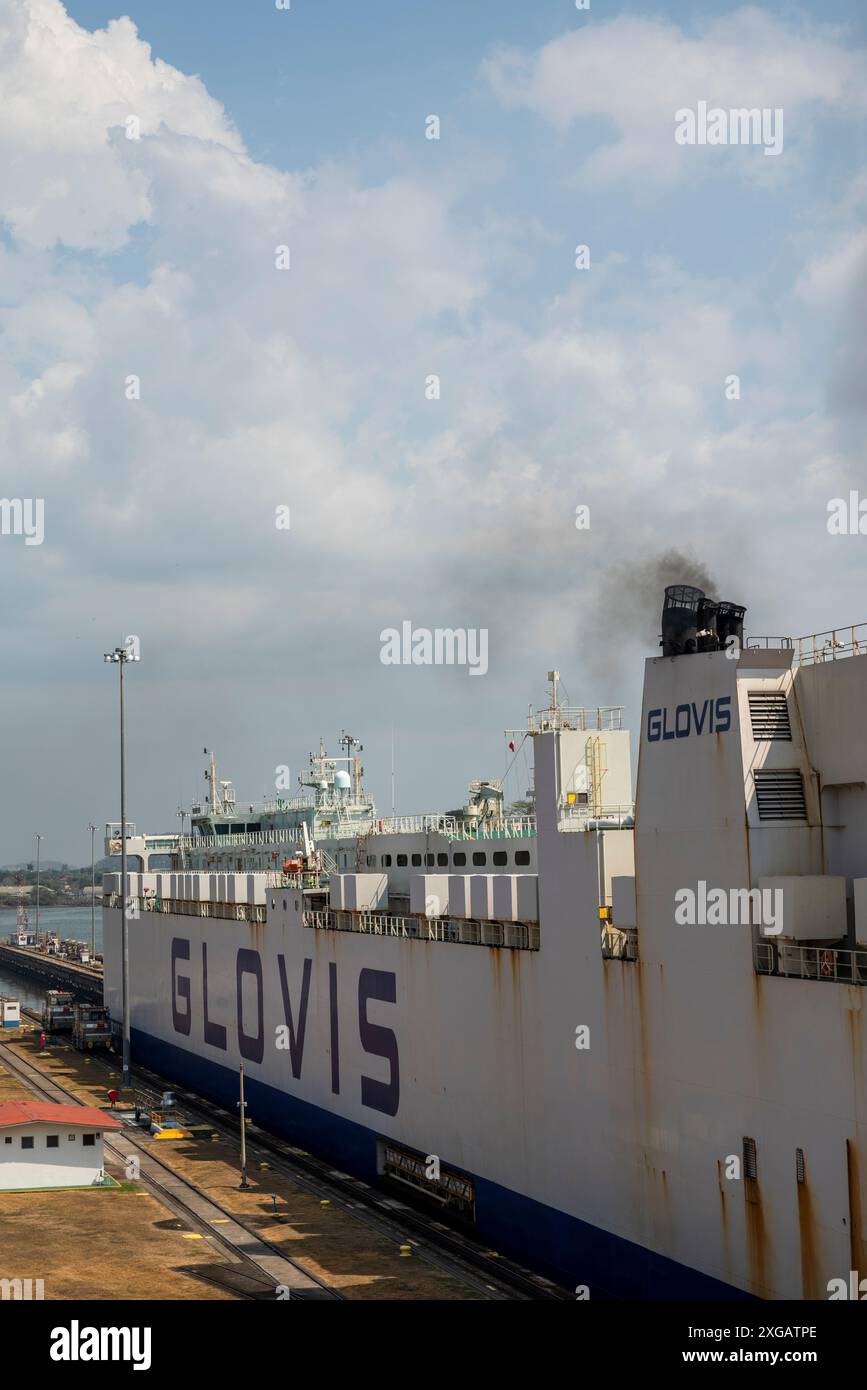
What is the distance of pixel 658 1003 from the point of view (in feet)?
85.4

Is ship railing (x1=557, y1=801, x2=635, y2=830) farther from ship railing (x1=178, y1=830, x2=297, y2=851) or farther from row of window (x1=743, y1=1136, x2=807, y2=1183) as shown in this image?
ship railing (x1=178, y1=830, x2=297, y2=851)

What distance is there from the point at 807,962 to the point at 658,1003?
4210mm

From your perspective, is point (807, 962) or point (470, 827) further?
point (470, 827)

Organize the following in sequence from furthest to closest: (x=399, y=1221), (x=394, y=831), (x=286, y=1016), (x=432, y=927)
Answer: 1. (x=394, y=831)
2. (x=286, y=1016)
3. (x=432, y=927)
4. (x=399, y=1221)

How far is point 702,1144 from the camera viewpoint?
80.2 feet

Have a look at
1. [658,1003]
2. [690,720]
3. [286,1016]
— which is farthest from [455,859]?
[690,720]

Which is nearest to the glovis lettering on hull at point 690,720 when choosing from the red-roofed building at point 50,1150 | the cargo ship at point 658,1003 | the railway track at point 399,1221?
the cargo ship at point 658,1003

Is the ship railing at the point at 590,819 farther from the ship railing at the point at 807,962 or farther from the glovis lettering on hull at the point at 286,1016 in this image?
the glovis lettering on hull at the point at 286,1016

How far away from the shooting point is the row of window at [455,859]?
4481 centimetres

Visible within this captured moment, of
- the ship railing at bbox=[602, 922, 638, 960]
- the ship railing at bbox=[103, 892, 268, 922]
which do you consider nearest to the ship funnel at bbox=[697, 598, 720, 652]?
the ship railing at bbox=[602, 922, 638, 960]

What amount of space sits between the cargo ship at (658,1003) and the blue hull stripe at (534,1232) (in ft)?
0.24

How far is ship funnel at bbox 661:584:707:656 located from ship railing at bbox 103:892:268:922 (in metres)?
27.0

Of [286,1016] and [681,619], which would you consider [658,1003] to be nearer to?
[681,619]
